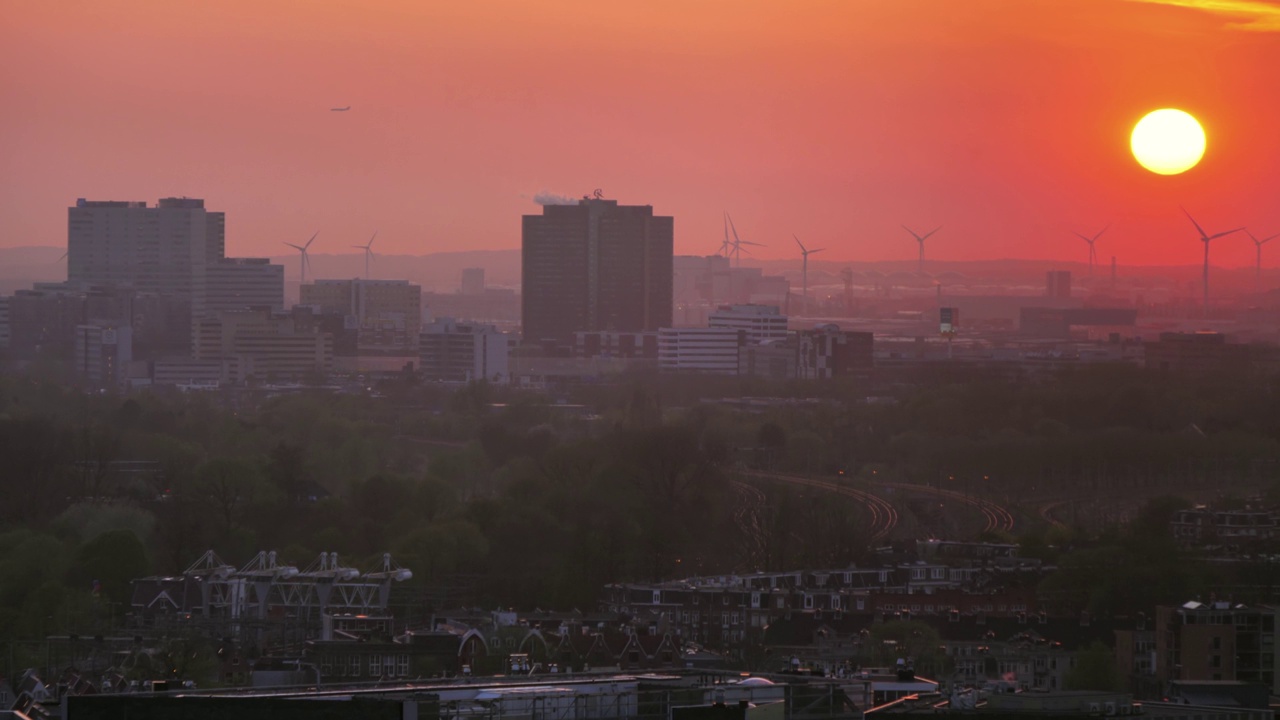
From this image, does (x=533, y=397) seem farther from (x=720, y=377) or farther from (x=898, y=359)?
(x=898, y=359)

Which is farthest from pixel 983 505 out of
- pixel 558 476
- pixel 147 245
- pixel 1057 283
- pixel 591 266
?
pixel 147 245

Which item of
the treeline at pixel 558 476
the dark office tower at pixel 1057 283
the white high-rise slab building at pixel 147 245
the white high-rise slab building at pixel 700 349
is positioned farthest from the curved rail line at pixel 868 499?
the white high-rise slab building at pixel 147 245

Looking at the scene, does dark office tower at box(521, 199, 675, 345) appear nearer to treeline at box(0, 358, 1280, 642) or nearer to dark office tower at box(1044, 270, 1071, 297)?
dark office tower at box(1044, 270, 1071, 297)

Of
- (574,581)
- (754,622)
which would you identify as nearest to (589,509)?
(574,581)

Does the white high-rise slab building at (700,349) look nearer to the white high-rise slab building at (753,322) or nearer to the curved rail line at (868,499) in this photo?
the white high-rise slab building at (753,322)

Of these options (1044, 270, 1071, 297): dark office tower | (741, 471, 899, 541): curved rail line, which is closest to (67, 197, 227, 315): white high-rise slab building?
(1044, 270, 1071, 297): dark office tower

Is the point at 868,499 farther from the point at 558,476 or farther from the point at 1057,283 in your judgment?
the point at 1057,283
